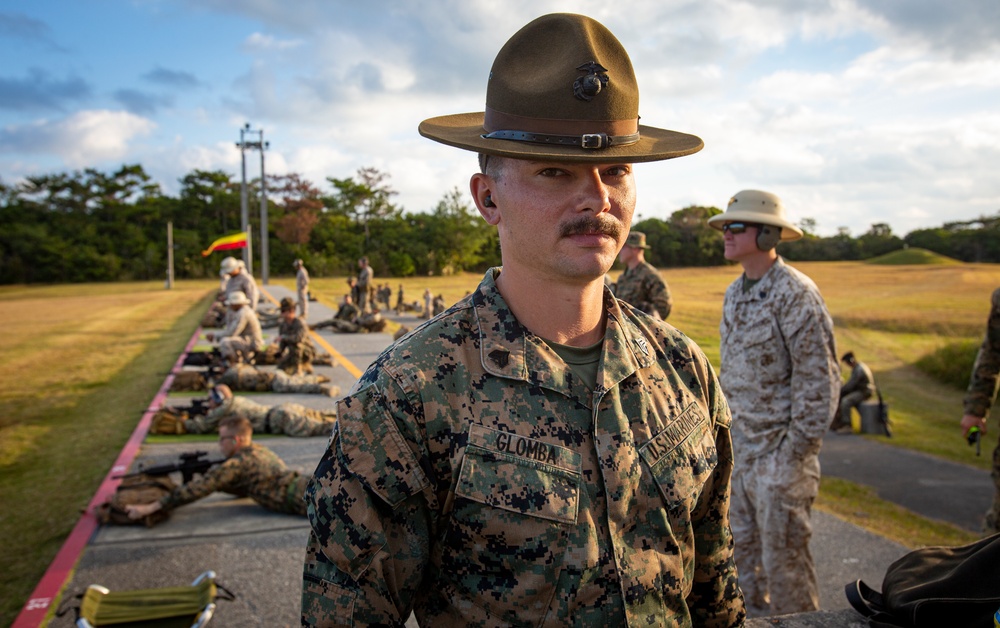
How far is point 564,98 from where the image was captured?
5.77 feet

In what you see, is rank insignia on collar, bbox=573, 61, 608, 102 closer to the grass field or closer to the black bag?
the black bag

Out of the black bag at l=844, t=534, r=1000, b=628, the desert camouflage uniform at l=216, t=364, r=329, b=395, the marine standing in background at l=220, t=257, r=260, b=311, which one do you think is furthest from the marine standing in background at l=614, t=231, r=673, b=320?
the marine standing in background at l=220, t=257, r=260, b=311

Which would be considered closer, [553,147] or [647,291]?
[553,147]

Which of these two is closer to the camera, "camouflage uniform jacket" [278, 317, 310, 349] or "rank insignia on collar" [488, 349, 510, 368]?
"rank insignia on collar" [488, 349, 510, 368]

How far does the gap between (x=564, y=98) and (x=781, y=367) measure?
2.89 m

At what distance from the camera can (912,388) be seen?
609 inches

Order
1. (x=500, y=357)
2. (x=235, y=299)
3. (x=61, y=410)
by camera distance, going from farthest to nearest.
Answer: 1. (x=235, y=299)
2. (x=61, y=410)
3. (x=500, y=357)

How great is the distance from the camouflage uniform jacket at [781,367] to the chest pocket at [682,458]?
2.23 meters

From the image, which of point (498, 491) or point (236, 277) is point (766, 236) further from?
point (236, 277)

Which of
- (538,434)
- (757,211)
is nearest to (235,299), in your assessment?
(757,211)

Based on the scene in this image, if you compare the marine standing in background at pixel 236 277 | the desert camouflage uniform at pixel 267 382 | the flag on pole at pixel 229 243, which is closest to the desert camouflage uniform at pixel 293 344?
the desert camouflage uniform at pixel 267 382

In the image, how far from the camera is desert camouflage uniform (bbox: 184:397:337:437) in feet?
28.9

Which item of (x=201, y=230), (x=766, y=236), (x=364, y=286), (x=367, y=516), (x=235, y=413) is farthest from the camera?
(x=201, y=230)

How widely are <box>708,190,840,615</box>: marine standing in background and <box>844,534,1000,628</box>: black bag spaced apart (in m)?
1.52
